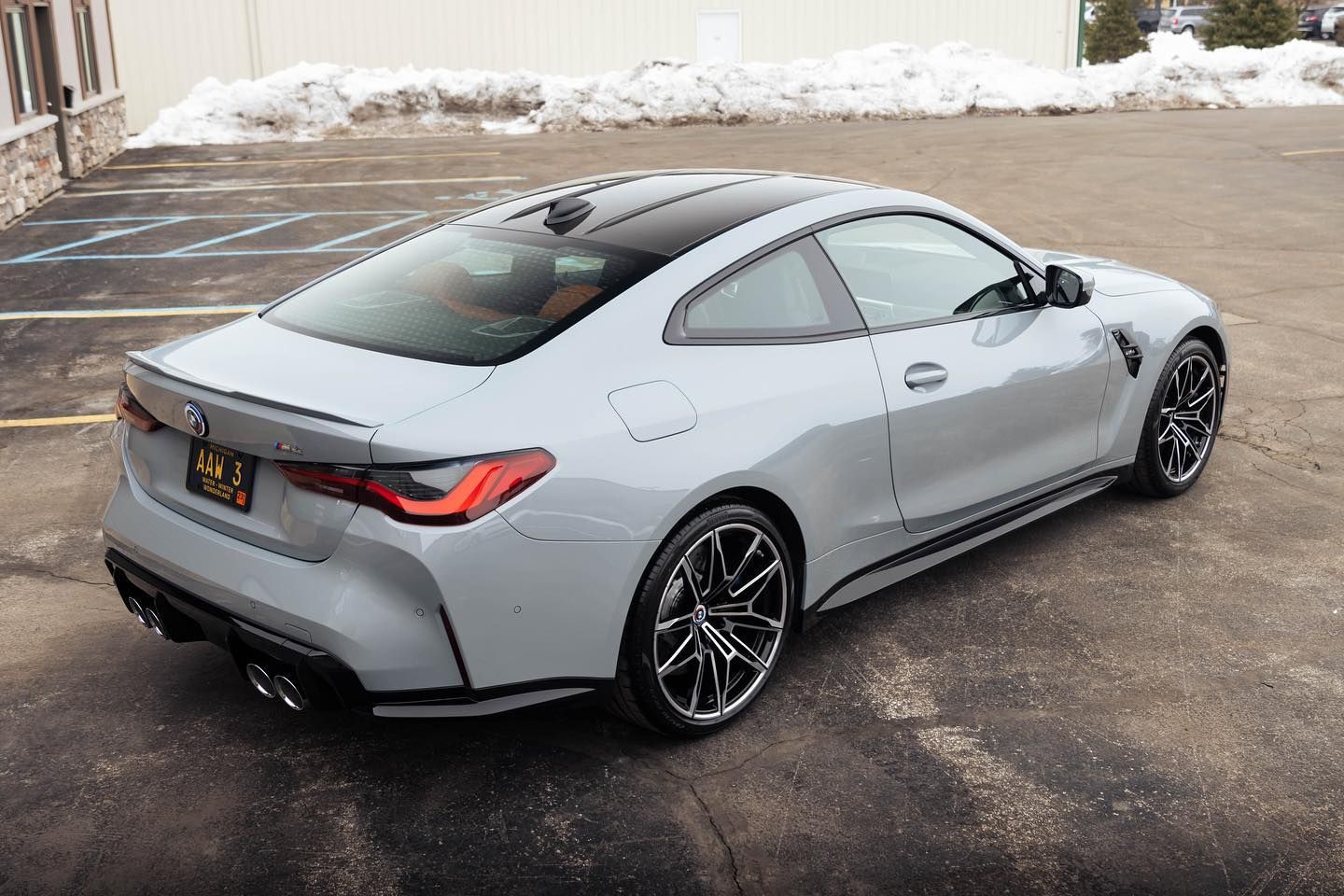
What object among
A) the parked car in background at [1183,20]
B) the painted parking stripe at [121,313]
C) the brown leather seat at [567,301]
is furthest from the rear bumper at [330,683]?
the parked car in background at [1183,20]

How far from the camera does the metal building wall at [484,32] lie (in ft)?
90.9

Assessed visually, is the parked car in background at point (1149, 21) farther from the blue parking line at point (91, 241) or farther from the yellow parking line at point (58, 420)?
the yellow parking line at point (58, 420)

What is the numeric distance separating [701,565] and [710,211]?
1.23 metres

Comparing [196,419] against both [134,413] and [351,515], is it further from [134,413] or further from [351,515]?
[351,515]

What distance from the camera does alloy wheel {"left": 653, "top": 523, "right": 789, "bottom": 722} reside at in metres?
3.61

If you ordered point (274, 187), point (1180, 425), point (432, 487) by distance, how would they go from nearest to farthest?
point (432, 487) → point (1180, 425) → point (274, 187)

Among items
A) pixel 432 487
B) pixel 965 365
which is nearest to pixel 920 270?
pixel 965 365

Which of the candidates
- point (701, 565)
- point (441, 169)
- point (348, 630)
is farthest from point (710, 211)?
point (441, 169)

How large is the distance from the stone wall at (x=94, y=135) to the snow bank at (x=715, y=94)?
4.99 feet

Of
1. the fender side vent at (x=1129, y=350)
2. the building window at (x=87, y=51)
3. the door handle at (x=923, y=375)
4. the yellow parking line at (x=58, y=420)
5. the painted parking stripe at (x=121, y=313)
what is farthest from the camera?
the building window at (x=87, y=51)

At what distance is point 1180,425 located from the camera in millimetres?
5605

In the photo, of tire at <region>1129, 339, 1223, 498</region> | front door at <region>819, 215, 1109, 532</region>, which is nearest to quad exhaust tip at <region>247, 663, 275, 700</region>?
front door at <region>819, 215, 1109, 532</region>

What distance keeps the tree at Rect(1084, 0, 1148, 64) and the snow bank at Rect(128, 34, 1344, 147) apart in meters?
21.8

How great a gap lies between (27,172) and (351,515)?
14.2m
